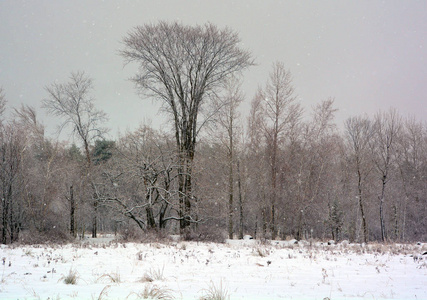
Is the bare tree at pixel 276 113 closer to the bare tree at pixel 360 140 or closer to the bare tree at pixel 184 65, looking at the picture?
the bare tree at pixel 184 65

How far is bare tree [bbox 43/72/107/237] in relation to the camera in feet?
81.6

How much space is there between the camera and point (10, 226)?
50.4 ft

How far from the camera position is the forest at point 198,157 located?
15.5 metres

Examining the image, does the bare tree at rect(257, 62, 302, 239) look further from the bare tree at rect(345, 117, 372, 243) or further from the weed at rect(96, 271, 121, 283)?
the weed at rect(96, 271, 121, 283)

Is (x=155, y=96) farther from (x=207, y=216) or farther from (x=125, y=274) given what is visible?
(x=125, y=274)

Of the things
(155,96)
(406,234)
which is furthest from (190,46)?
(406,234)

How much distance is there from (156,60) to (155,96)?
6.70 feet

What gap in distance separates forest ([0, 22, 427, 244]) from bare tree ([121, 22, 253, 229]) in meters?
0.06

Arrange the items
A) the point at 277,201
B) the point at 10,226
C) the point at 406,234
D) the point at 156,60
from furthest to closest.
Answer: the point at 406,234 < the point at 277,201 < the point at 156,60 < the point at 10,226

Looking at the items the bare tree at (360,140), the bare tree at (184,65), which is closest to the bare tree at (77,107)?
the bare tree at (184,65)

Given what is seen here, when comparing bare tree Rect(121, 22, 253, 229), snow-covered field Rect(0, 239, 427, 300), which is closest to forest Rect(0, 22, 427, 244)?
bare tree Rect(121, 22, 253, 229)

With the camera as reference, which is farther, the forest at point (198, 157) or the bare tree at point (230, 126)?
the bare tree at point (230, 126)

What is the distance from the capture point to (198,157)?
716 inches

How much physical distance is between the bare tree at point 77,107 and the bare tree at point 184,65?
9.76m
